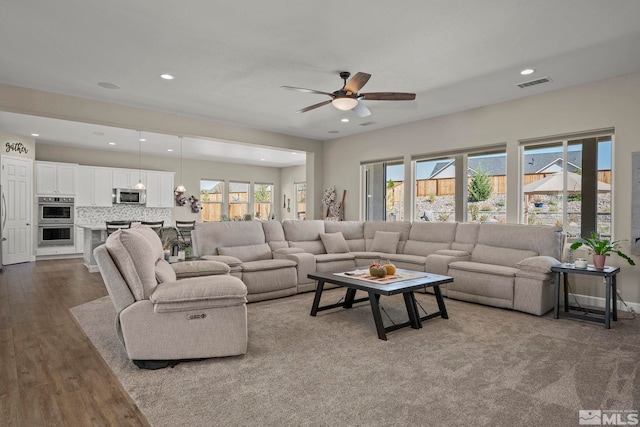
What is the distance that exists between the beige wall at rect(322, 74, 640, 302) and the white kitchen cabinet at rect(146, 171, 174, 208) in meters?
5.73

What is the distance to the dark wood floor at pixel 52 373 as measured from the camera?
2025mm

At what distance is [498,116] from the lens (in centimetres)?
537

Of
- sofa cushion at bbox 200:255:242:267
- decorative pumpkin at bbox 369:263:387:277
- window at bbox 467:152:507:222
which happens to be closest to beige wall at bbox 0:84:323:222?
sofa cushion at bbox 200:255:242:267

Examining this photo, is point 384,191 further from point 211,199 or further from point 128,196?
point 128,196

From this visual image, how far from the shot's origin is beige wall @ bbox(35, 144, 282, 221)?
887 cm

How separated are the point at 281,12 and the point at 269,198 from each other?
10042mm

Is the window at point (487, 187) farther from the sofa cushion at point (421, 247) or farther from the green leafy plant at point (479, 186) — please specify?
the sofa cushion at point (421, 247)

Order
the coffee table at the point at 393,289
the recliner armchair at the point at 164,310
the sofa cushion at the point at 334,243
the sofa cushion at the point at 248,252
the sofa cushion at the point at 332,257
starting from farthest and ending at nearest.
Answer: the sofa cushion at the point at 334,243 → the sofa cushion at the point at 332,257 → the sofa cushion at the point at 248,252 → the coffee table at the point at 393,289 → the recliner armchair at the point at 164,310

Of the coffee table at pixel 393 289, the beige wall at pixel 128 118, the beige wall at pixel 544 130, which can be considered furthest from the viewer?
the beige wall at pixel 128 118

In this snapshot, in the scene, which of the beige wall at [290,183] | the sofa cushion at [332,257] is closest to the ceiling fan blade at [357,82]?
the sofa cushion at [332,257]

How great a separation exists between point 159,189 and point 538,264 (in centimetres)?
922

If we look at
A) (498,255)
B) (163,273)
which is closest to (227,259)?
(163,273)

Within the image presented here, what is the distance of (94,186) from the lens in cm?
909

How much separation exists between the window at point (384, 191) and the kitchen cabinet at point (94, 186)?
21.5ft
